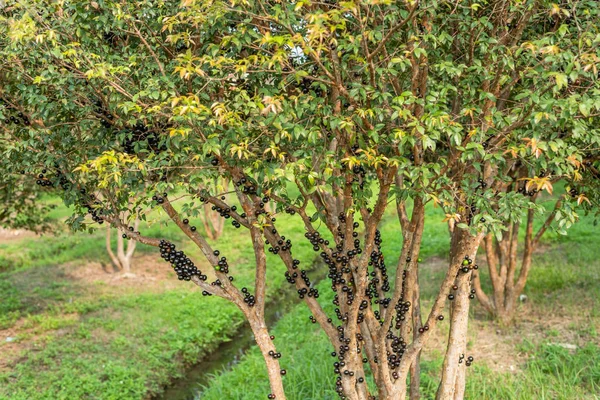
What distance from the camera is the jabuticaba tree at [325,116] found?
3756 millimetres

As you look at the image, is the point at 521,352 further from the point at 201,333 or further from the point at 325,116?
the point at 201,333

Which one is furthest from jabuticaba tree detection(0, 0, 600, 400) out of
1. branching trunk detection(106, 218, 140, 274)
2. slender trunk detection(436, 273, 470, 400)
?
branching trunk detection(106, 218, 140, 274)

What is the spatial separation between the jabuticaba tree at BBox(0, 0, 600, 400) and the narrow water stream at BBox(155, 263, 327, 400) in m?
4.69

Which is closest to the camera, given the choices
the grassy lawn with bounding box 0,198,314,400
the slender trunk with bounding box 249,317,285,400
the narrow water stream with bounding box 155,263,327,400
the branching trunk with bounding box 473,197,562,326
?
the slender trunk with bounding box 249,317,285,400

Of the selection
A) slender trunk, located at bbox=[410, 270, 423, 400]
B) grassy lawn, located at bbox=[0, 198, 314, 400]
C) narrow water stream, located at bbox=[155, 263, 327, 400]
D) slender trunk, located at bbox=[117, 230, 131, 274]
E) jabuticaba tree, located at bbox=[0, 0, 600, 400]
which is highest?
jabuticaba tree, located at bbox=[0, 0, 600, 400]

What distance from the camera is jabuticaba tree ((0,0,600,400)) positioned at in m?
3.76

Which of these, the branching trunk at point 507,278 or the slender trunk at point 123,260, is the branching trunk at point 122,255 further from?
the branching trunk at point 507,278

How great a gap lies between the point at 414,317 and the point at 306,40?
9.98ft

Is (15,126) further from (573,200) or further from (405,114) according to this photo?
(573,200)

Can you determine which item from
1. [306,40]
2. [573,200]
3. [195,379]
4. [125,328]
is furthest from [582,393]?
[125,328]

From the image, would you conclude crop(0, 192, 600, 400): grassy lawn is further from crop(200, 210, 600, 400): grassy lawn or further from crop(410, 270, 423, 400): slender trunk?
crop(410, 270, 423, 400): slender trunk

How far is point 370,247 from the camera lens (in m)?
4.54

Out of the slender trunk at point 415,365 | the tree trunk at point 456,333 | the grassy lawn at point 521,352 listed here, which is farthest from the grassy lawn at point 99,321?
the tree trunk at point 456,333

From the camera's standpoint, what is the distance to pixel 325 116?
4039 mm
